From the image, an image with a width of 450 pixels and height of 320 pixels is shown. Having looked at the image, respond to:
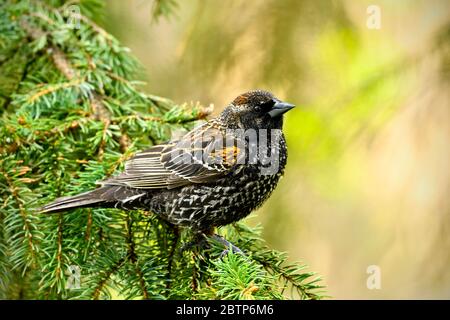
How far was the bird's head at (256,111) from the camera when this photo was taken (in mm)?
3893

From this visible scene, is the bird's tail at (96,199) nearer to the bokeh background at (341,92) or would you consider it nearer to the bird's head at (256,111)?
the bird's head at (256,111)

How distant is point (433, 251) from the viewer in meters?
3.70

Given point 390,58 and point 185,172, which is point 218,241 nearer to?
point 185,172

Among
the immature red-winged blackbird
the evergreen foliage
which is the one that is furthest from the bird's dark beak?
the evergreen foliage

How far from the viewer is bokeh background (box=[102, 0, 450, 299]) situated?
12.5 feet

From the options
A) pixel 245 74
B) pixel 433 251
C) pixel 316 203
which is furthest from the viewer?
pixel 316 203

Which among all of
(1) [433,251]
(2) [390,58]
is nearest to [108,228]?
(1) [433,251]

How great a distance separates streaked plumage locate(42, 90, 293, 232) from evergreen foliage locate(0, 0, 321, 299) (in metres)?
0.11

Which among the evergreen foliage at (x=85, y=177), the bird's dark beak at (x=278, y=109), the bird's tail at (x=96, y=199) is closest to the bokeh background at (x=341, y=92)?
the bird's dark beak at (x=278, y=109)

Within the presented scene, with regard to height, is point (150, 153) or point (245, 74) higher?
point (245, 74)

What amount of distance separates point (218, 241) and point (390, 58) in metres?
1.86

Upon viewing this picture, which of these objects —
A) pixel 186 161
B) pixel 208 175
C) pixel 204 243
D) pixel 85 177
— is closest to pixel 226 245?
pixel 204 243

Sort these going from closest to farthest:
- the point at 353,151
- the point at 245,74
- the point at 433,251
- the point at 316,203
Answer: the point at 433,251 → the point at 353,151 → the point at 245,74 → the point at 316,203
